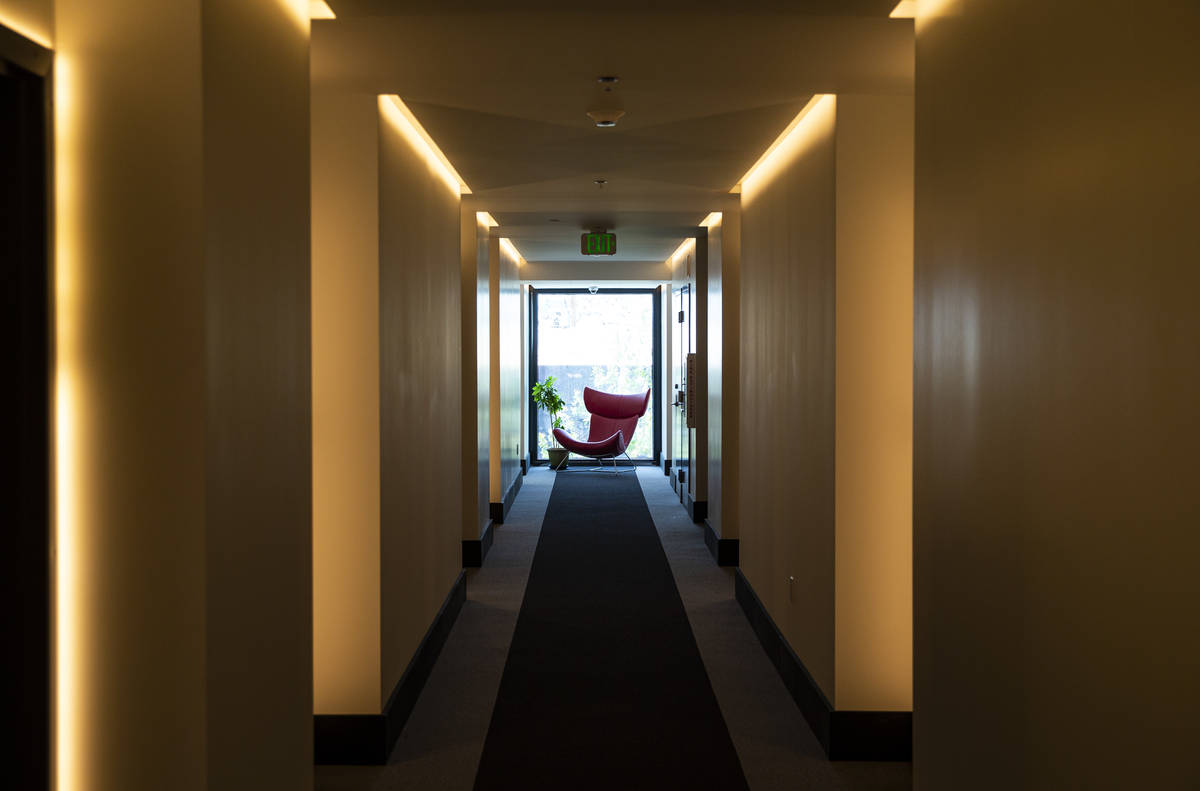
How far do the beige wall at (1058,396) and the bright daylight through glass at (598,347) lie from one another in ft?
39.1

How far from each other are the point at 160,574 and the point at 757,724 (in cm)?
302

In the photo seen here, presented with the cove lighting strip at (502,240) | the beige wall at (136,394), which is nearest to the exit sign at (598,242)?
the cove lighting strip at (502,240)

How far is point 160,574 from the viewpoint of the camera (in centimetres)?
207

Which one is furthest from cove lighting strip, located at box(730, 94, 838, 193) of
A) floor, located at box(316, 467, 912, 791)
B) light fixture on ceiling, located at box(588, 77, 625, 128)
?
floor, located at box(316, 467, 912, 791)

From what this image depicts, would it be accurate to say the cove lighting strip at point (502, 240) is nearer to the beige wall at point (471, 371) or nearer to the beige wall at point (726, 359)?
the beige wall at point (471, 371)

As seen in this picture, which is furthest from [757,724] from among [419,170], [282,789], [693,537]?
[693,537]

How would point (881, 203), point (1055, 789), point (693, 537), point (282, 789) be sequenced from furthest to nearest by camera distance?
1. point (693, 537)
2. point (881, 203)
3. point (282, 789)
4. point (1055, 789)

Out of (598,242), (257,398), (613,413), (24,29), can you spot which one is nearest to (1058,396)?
(257,398)

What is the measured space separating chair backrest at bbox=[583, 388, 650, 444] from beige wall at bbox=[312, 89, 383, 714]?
1016 centimetres

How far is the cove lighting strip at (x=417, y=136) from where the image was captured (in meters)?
4.12

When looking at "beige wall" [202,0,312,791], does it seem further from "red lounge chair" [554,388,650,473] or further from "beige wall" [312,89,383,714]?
"red lounge chair" [554,388,650,473]

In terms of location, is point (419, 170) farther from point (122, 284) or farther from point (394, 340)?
point (122, 284)

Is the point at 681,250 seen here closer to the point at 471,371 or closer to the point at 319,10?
the point at 471,371

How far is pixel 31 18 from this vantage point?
1.97 meters
